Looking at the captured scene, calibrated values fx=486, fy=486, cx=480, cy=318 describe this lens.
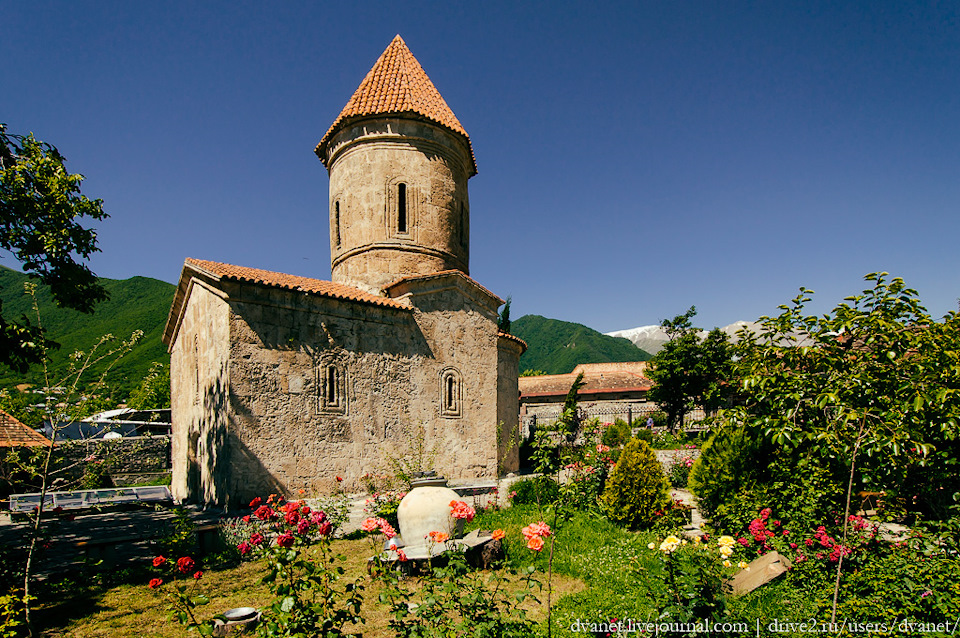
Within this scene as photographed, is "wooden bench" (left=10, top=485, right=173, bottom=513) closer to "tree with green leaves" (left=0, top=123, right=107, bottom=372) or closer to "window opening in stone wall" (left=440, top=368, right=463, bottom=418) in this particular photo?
"tree with green leaves" (left=0, top=123, right=107, bottom=372)

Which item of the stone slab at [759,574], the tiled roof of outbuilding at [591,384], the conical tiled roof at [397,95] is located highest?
the conical tiled roof at [397,95]

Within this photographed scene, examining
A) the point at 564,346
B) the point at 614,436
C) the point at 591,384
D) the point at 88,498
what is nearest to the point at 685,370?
the point at 614,436

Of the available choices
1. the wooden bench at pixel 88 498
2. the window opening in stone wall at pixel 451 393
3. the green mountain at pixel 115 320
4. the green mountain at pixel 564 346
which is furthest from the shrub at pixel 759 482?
the green mountain at pixel 564 346

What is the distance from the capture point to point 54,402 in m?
4.40

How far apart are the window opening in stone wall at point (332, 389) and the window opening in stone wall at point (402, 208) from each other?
13.7 feet

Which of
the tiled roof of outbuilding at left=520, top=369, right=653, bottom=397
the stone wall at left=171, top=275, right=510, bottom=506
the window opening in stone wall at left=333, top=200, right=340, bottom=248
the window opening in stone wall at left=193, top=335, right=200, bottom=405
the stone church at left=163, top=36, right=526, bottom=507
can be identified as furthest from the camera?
the tiled roof of outbuilding at left=520, top=369, right=653, bottom=397

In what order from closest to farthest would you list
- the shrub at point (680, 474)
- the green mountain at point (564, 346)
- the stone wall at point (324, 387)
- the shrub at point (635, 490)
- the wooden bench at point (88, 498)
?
1. the shrub at point (635, 490)
2. the wooden bench at point (88, 498)
3. the stone wall at point (324, 387)
4. the shrub at point (680, 474)
5. the green mountain at point (564, 346)

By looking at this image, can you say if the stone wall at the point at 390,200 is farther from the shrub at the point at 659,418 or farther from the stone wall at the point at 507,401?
the shrub at the point at 659,418

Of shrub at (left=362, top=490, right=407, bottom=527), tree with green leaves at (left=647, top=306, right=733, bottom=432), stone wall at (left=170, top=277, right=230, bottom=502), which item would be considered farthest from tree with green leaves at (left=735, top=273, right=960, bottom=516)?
tree with green leaves at (left=647, top=306, right=733, bottom=432)

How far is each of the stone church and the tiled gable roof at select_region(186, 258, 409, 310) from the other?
5 cm

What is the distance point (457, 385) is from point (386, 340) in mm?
Result: 1920

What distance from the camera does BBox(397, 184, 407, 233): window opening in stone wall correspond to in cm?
1181

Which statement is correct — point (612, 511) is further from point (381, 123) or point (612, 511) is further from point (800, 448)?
point (381, 123)

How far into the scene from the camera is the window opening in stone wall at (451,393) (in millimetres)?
10445
